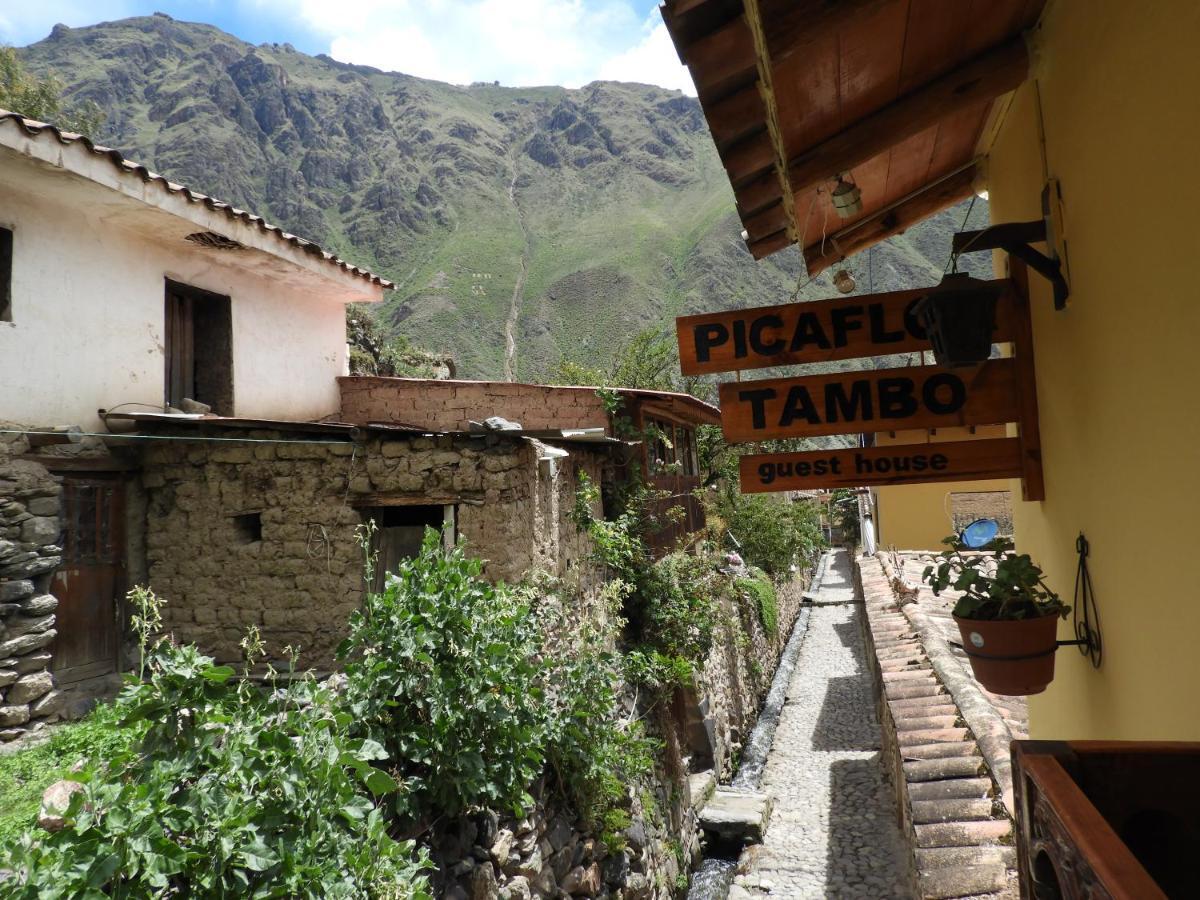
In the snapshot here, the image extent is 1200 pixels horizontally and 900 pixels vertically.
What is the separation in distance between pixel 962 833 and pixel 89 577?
7.10 metres

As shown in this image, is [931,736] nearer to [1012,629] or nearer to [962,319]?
[1012,629]

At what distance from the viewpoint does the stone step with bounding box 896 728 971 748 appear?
535 cm

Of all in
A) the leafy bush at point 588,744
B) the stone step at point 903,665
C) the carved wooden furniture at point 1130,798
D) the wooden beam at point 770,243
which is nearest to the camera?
the carved wooden furniture at point 1130,798

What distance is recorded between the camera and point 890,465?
3.11 metres

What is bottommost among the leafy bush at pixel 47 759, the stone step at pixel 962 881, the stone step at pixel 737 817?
the stone step at pixel 737 817

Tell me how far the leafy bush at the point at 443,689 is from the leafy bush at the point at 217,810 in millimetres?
502

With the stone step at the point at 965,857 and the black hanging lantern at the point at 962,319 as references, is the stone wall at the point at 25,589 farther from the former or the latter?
the black hanging lantern at the point at 962,319

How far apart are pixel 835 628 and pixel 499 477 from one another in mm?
17326

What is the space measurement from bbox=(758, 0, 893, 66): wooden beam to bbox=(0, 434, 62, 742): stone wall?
6.25 metres

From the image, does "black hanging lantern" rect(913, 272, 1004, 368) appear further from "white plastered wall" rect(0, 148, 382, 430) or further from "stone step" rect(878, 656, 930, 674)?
"white plastered wall" rect(0, 148, 382, 430)

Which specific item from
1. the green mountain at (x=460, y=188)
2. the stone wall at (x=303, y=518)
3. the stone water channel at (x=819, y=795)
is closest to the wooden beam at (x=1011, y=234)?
the stone wall at (x=303, y=518)

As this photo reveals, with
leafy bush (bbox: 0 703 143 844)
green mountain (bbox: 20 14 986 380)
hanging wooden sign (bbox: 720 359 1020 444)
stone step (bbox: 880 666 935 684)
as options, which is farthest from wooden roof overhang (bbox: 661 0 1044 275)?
green mountain (bbox: 20 14 986 380)

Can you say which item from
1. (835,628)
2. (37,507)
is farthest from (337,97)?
(37,507)

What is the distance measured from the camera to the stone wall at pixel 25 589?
5.42 meters
